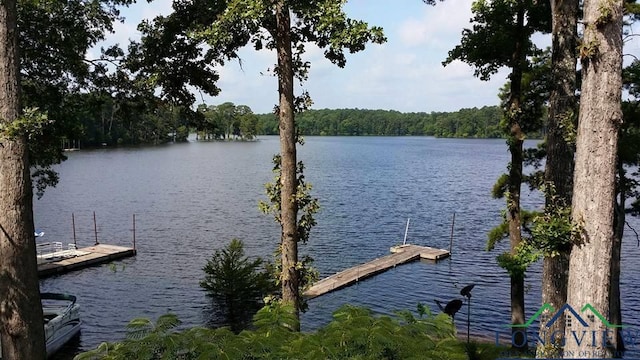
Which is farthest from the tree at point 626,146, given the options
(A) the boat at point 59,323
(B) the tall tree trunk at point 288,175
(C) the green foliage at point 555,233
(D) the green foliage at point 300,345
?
(A) the boat at point 59,323

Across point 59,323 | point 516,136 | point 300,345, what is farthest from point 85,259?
point 300,345

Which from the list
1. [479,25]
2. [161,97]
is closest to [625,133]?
[479,25]

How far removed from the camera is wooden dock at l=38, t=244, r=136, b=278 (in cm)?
2972

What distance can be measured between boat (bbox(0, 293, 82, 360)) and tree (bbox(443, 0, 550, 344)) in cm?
1695

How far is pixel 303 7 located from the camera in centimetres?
938

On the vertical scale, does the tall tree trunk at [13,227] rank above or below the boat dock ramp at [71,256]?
Answer: above

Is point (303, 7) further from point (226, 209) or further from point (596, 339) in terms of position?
point (226, 209)

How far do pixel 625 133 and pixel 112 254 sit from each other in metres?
29.8

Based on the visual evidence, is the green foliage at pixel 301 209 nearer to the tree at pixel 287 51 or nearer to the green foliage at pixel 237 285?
the tree at pixel 287 51

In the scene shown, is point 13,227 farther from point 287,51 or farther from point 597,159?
point 597,159

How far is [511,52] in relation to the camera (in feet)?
48.3

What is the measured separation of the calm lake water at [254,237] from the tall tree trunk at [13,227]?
14.1 metres

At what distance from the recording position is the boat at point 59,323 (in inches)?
758

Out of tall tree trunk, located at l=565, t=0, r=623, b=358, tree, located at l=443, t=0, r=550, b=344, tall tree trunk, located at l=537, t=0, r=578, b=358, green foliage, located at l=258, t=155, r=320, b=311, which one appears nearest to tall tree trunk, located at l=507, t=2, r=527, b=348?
tree, located at l=443, t=0, r=550, b=344
